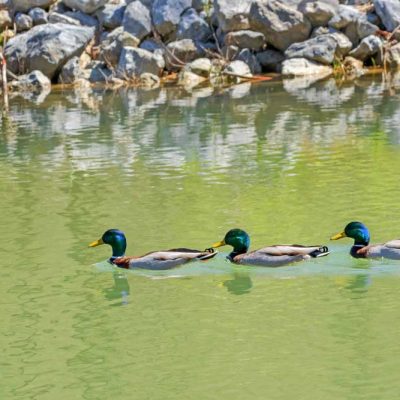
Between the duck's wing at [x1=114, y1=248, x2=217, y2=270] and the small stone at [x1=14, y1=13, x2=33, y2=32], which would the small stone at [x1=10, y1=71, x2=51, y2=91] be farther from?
the duck's wing at [x1=114, y1=248, x2=217, y2=270]

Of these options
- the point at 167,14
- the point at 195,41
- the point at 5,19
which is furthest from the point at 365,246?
the point at 5,19

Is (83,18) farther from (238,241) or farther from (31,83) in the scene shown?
(238,241)

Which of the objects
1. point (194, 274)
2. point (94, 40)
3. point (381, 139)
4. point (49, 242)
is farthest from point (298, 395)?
point (94, 40)

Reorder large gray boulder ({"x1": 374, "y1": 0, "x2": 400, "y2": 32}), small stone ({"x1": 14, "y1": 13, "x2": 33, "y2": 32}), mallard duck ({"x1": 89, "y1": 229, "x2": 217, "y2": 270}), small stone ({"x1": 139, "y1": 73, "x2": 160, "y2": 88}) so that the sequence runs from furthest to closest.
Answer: small stone ({"x1": 14, "y1": 13, "x2": 33, "y2": 32}) → small stone ({"x1": 139, "y1": 73, "x2": 160, "y2": 88}) → large gray boulder ({"x1": 374, "y1": 0, "x2": 400, "y2": 32}) → mallard duck ({"x1": 89, "y1": 229, "x2": 217, "y2": 270})

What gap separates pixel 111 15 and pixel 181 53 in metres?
3.58

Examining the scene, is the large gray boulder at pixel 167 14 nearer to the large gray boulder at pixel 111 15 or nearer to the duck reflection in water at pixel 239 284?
the large gray boulder at pixel 111 15

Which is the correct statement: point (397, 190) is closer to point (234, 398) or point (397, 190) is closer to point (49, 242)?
point (49, 242)

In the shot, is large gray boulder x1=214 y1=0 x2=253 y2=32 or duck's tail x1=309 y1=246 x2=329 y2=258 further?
large gray boulder x1=214 y1=0 x2=253 y2=32

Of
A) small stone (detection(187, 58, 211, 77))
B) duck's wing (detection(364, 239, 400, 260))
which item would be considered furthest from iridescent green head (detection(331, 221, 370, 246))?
small stone (detection(187, 58, 211, 77))

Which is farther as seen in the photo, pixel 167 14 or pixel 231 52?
pixel 167 14

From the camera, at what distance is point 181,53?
37719 mm

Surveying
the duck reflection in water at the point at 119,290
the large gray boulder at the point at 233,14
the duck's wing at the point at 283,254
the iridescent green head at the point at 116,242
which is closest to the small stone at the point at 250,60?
the large gray boulder at the point at 233,14

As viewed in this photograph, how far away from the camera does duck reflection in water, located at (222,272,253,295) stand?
12527 mm

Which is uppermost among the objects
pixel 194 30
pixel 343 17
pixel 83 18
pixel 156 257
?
pixel 343 17
